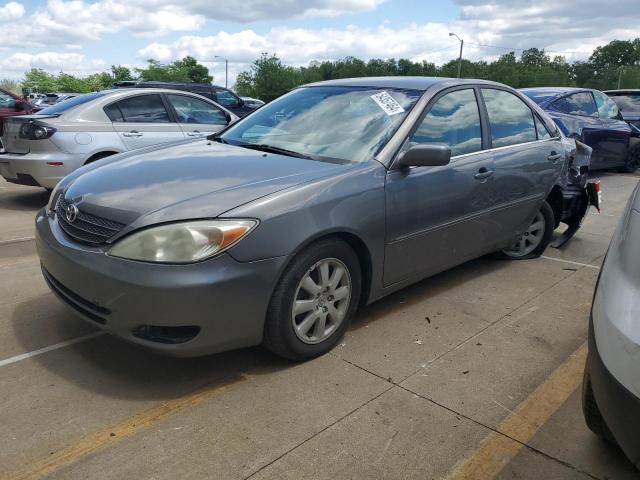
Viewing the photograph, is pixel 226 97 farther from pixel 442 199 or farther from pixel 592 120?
pixel 442 199

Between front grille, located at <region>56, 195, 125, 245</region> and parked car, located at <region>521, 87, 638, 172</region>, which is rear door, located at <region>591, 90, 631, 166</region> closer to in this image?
parked car, located at <region>521, 87, 638, 172</region>

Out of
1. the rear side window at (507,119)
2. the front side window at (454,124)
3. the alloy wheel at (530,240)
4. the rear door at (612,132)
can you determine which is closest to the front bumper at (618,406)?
the front side window at (454,124)

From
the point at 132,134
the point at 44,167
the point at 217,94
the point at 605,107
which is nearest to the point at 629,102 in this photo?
the point at 605,107

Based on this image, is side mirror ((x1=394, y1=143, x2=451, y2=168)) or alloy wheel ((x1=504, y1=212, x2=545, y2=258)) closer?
side mirror ((x1=394, y1=143, x2=451, y2=168))

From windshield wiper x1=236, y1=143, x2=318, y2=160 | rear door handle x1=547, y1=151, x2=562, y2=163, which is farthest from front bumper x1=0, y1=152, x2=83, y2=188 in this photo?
rear door handle x1=547, y1=151, x2=562, y2=163

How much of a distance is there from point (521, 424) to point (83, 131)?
613 centimetres

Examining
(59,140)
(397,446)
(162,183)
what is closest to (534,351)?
(397,446)

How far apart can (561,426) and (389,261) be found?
131 cm

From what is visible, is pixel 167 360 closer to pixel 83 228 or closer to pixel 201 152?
pixel 83 228

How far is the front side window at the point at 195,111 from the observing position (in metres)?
7.80

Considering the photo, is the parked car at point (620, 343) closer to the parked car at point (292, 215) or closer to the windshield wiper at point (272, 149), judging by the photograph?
the parked car at point (292, 215)

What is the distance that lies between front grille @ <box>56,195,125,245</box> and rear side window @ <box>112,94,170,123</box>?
4.53 meters

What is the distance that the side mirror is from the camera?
11.1 feet

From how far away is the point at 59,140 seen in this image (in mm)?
6840
